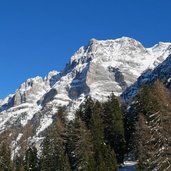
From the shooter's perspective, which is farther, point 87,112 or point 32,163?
point 87,112

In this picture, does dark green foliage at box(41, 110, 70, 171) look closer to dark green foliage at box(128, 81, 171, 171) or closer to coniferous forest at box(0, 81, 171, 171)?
coniferous forest at box(0, 81, 171, 171)

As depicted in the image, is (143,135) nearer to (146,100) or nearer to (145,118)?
(145,118)

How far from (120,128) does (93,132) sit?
5.81 meters

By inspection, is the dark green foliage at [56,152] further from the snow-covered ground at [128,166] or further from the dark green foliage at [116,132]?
the snow-covered ground at [128,166]

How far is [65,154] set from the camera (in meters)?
83.4

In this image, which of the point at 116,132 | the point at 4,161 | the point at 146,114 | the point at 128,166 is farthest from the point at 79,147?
the point at 4,161

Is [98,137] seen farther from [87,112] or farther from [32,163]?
[32,163]

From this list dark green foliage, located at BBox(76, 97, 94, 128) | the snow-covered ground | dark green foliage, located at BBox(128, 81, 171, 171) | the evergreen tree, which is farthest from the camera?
dark green foliage, located at BBox(76, 97, 94, 128)

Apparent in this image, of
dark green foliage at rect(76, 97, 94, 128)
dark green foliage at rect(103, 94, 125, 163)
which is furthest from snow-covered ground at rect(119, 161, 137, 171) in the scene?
dark green foliage at rect(76, 97, 94, 128)

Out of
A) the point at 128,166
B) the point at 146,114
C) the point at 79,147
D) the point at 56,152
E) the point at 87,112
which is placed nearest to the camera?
the point at 79,147

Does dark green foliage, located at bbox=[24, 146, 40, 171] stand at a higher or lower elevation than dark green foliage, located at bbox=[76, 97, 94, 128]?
lower

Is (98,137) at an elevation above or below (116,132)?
below

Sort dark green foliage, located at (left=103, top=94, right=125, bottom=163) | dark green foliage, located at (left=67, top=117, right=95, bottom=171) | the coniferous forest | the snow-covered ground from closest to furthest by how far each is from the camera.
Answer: the coniferous forest, dark green foliage, located at (left=67, top=117, right=95, bottom=171), the snow-covered ground, dark green foliage, located at (left=103, top=94, right=125, bottom=163)

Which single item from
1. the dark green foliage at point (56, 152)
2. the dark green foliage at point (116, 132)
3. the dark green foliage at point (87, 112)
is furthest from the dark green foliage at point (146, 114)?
the dark green foliage at point (56, 152)
